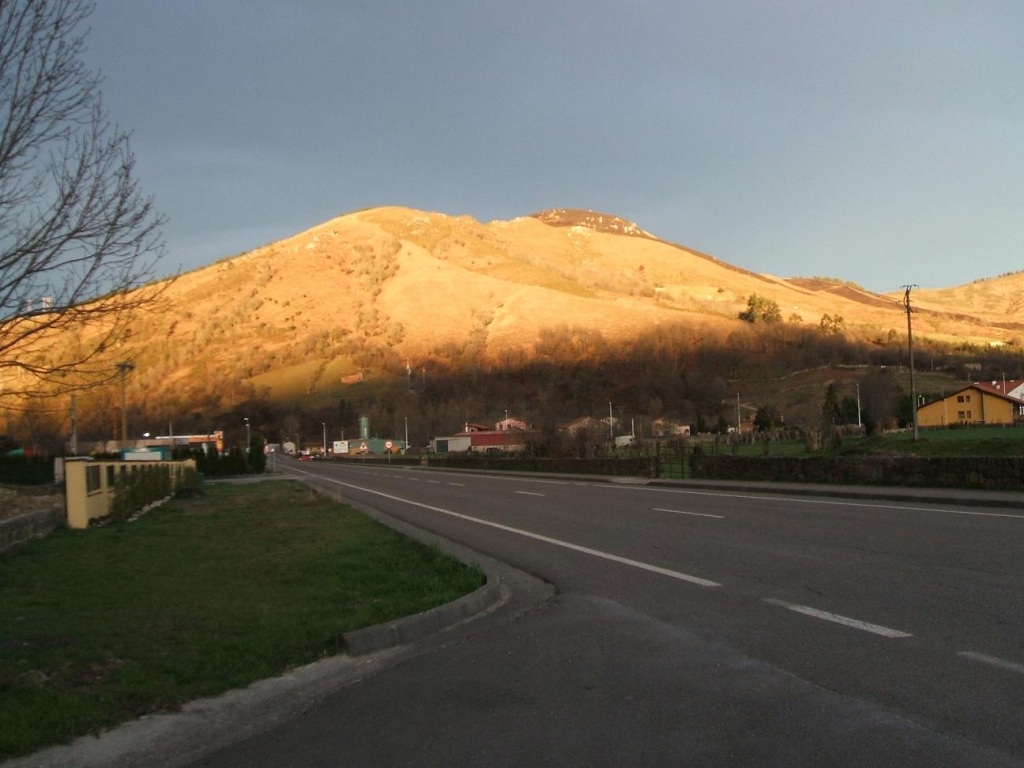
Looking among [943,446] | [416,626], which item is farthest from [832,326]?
[416,626]

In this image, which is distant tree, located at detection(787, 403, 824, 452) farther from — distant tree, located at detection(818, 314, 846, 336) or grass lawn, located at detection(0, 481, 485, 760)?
distant tree, located at detection(818, 314, 846, 336)

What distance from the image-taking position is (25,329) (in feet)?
29.0

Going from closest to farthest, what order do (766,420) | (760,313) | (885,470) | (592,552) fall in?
(592,552) < (885,470) < (766,420) < (760,313)

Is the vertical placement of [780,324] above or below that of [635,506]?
above

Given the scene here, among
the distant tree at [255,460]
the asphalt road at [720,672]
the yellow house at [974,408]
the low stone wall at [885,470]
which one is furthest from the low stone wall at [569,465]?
the yellow house at [974,408]

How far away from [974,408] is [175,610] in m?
90.3

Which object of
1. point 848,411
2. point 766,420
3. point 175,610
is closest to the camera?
point 175,610

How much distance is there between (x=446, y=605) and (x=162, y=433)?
110m

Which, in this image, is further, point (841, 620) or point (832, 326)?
point (832, 326)

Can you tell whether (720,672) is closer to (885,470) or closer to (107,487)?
(885,470)

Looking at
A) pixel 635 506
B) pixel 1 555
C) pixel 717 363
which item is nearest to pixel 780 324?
pixel 717 363

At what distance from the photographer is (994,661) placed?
6062 millimetres

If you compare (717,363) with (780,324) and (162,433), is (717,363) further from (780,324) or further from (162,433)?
(162,433)

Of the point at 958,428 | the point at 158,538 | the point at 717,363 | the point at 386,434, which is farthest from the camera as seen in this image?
the point at 386,434
